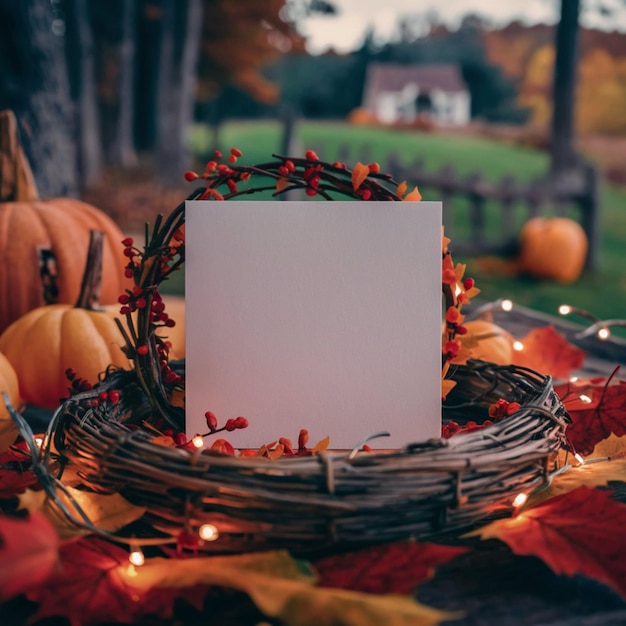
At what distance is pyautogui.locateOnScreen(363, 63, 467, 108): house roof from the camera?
1633cm

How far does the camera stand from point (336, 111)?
1538cm

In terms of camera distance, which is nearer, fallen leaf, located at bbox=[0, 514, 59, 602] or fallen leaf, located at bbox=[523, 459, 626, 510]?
fallen leaf, located at bbox=[0, 514, 59, 602]

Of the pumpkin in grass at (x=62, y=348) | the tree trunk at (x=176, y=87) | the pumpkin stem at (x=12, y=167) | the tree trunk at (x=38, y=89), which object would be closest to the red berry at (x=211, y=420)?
the pumpkin in grass at (x=62, y=348)

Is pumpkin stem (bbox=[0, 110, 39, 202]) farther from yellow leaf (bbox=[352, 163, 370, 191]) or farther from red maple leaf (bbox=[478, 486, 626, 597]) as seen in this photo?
red maple leaf (bbox=[478, 486, 626, 597])

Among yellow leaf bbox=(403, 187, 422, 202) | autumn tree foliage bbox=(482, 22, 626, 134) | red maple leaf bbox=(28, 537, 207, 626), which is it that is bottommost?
red maple leaf bbox=(28, 537, 207, 626)

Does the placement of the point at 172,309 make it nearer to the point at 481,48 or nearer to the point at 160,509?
the point at 160,509

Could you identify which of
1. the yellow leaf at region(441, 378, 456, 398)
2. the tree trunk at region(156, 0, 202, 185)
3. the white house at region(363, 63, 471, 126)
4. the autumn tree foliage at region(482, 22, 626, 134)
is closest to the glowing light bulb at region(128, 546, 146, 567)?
the yellow leaf at region(441, 378, 456, 398)

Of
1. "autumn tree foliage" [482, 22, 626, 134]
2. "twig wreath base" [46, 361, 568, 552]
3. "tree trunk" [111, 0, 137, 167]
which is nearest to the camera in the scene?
"twig wreath base" [46, 361, 568, 552]

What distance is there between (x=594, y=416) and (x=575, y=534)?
363mm

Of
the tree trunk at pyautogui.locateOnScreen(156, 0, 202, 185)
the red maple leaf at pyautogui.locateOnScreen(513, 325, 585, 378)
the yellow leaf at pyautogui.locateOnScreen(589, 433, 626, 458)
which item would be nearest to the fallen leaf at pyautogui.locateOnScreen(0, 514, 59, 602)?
the yellow leaf at pyautogui.locateOnScreen(589, 433, 626, 458)

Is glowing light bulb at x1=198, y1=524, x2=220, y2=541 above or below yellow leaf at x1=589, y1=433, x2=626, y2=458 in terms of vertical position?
above

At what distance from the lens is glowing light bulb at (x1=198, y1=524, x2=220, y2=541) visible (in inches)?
22.7

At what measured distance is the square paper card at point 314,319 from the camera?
791 mm

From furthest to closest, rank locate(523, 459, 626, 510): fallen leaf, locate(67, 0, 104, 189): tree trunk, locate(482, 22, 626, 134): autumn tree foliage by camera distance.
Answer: locate(482, 22, 626, 134): autumn tree foliage → locate(67, 0, 104, 189): tree trunk → locate(523, 459, 626, 510): fallen leaf
